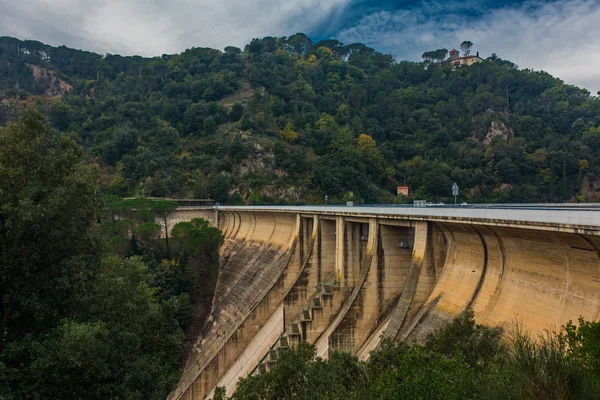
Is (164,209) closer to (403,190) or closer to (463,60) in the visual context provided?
(403,190)

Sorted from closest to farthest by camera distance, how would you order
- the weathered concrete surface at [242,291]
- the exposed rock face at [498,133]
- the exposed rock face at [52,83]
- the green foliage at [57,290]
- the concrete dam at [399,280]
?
1. the green foliage at [57,290]
2. the concrete dam at [399,280]
3. the weathered concrete surface at [242,291]
4. the exposed rock face at [498,133]
5. the exposed rock face at [52,83]

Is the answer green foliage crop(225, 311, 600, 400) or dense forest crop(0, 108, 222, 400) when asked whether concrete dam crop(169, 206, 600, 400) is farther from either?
dense forest crop(0, 108, 222, 400)

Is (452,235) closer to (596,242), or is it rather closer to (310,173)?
(596,242)

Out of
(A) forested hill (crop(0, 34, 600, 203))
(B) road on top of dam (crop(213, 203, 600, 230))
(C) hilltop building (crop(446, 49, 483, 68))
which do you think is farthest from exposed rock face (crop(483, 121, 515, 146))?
(B) road on top of dam (crop(213, 203, 600, 230))

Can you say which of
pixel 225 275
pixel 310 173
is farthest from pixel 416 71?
pixel 225 275

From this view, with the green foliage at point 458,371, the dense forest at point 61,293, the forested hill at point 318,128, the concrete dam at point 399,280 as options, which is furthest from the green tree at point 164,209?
the green foliage at point 458,371

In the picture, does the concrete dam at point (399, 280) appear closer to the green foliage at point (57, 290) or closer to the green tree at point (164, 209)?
the green foliage at point (57, 290)

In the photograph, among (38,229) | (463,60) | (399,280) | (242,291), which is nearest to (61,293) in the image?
(38,229)
